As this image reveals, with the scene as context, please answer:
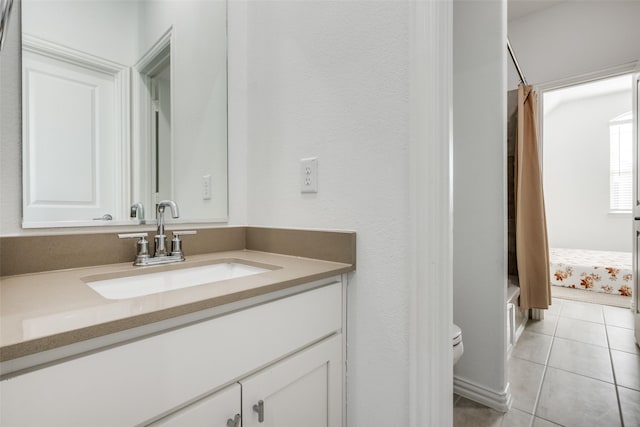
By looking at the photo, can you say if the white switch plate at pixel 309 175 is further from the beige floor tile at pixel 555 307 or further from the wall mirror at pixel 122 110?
the beige floor tile at pixel 555 307

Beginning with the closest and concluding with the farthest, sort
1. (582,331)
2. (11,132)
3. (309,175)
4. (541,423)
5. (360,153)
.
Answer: (11,132), (360,153), (309,175), (541,423), (582,331)

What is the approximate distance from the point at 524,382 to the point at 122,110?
7.55 ft

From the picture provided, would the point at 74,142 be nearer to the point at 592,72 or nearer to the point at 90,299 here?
the point at 90,299

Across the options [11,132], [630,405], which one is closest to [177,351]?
[11,132]

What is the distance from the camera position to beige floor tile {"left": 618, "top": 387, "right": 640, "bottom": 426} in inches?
52.9

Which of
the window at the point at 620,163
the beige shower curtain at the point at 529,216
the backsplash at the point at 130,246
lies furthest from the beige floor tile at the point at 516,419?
the window at the point at 620,163

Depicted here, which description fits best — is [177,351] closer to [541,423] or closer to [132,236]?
[132,236]

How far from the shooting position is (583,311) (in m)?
2.76

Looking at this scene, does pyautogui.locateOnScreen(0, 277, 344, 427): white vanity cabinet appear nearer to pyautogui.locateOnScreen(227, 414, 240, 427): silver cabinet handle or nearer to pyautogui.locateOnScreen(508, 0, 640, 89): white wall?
pyautogui.locateOnScreen(227, 414, 240, 427): silver cabinet handle

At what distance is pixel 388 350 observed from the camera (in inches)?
34.3

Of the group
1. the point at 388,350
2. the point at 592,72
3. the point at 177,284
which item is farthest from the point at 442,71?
the point at 592,72

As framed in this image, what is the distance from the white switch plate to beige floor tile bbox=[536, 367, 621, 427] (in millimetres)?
1512

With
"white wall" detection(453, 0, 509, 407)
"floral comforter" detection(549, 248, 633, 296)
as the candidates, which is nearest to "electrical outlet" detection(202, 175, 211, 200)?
"white wall" detection(453, 0, 509, 407)

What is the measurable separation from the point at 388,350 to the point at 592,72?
3.24 metres
